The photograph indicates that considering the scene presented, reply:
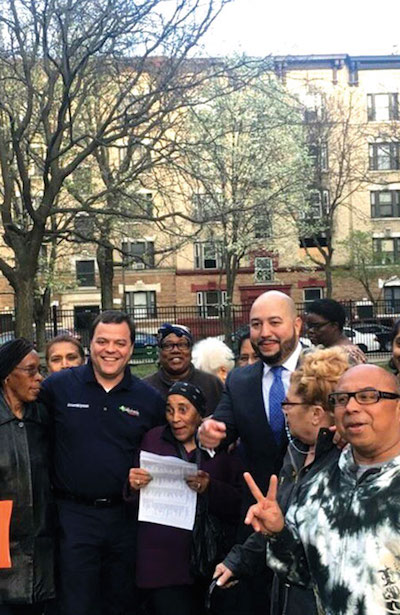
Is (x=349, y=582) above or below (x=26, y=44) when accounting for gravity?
below

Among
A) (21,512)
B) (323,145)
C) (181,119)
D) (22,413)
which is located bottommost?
(21,512)

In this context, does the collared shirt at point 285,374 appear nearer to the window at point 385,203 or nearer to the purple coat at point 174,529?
the purple coat at point 174,529

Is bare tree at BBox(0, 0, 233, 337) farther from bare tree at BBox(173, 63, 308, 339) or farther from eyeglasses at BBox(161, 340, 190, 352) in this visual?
eyeglasses at BBox(161, 340, 190, 352)

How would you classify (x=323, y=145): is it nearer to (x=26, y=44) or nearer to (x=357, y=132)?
(x=357, y=132)

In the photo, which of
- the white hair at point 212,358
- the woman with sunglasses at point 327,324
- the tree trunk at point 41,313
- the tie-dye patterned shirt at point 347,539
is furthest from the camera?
the tree trunk at point 41,313

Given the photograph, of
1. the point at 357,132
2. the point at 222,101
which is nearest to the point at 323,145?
the point at 357,132

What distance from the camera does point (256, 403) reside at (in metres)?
3.81

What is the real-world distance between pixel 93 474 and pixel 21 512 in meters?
0.45

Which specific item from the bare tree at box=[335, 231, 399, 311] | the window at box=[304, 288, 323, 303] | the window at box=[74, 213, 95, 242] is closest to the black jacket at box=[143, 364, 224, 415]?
the window at box=[74, 213, 95, 242]

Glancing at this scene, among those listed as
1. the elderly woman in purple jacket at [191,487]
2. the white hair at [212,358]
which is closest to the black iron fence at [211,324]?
the white hair at [212,358]

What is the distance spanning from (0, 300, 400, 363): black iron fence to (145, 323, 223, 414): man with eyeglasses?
16.2m

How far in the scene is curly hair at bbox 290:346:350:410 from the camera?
2.91m

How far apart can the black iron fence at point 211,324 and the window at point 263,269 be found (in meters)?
12.1

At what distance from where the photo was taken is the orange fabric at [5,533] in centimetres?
357
